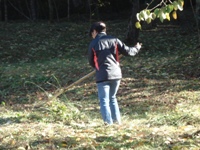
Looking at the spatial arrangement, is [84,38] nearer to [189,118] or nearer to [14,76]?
[14,76]

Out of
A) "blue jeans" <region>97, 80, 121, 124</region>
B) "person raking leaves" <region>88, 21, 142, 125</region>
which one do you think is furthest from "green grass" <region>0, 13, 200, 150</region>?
"person raking leaves" <region>88, 21, 142, 125</region>

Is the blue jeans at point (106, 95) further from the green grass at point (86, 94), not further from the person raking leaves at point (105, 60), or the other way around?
the green grass at point (86, 94)

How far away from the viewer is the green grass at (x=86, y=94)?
4.92 meters

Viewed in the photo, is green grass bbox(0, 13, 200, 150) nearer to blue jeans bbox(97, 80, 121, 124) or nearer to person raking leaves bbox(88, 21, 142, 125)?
blue jeans bbox(97, 80, 121, 124)

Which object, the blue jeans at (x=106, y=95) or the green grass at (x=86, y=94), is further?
the blue jeans at (x=106, y=95)

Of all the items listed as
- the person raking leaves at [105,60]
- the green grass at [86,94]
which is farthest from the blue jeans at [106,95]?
the green grass at [86,94]

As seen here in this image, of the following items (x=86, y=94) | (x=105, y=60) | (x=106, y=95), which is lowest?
(x=86, y=94)

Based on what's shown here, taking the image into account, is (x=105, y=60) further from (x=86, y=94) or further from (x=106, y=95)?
(x=86, y=94)

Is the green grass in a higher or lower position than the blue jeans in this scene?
lower

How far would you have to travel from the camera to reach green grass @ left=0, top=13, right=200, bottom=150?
492 centimetres

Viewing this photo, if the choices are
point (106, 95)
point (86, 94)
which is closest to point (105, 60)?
point (106, 95)

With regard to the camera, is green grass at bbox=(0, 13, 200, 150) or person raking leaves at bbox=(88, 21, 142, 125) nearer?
green grass at bbox=(0, 13, 200, 150)

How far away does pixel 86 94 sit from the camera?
30.3 ft

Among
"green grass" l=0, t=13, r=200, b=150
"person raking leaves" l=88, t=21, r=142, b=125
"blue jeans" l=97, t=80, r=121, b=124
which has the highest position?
"person raking leaves" l=88, t=21, r=142, b=125
